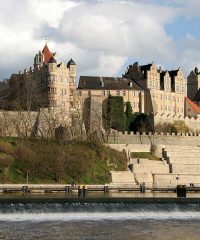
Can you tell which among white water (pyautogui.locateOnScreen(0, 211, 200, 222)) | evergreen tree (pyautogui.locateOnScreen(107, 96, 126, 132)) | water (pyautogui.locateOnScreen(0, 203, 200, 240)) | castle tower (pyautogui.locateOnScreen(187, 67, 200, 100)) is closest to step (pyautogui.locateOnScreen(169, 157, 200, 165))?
evergreen tree (pyautogui.locateOnScreen(107, 96, 126, 132))

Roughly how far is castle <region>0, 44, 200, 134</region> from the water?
48972mm

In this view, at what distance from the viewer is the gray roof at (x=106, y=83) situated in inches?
4523

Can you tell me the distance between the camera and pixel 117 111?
4279 inches

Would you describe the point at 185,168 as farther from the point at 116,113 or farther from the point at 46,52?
the point at 46,52

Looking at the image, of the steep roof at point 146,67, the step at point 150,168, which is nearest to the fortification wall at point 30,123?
the step at point 150,168

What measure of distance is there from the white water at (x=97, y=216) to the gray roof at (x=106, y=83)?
69126 mm

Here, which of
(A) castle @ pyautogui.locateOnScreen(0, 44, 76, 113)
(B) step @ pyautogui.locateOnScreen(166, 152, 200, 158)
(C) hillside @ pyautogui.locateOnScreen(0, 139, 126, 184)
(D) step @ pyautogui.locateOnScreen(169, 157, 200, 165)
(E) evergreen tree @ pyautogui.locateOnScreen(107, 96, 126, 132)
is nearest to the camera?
(C) hillside @ pyautogui.locateOnScreen(0, 139, 126, 184)

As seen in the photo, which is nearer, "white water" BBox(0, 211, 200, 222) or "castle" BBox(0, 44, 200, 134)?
"white water" BBox(0, 211, 200, 222)

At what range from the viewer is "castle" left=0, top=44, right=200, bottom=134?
103m

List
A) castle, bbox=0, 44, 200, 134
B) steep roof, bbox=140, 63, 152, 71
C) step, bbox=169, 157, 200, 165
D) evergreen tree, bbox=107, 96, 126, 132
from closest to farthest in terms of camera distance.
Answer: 1. step, bbox=169, 157, 200, 165
2. castle, bbox=0, 44, 200, 134
3. evergreen tree, bbox=107, 96, 126, 132
4. steep roof, bbox=140, 63, 152, 71

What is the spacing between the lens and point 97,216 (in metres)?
44.8

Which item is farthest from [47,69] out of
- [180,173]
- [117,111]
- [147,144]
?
[180,173]

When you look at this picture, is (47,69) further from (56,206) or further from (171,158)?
(56,206)

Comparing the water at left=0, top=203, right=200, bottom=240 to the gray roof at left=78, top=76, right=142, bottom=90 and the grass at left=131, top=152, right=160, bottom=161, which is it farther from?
the gray roof at left=78, top=76, right=142, bottom=90
